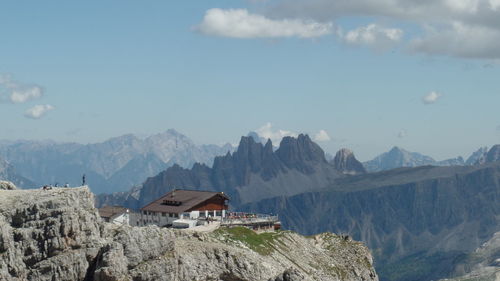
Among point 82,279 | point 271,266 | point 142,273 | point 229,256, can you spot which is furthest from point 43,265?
point 271,266

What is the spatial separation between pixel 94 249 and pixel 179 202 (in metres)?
45.2

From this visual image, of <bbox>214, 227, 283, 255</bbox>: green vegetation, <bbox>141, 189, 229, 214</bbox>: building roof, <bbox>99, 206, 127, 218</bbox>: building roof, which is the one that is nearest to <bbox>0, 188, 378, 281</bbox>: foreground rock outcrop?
<bbox>214, 227, 283, 255</bbox>: green vegetation

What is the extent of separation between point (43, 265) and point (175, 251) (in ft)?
58.6

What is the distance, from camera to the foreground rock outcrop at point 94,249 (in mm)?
94500

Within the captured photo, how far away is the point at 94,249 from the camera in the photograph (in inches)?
3871

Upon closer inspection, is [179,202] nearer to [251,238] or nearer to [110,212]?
[110,212]

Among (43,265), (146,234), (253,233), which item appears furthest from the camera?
(253,233)

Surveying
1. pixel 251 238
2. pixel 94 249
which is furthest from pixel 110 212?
pixel 94 249

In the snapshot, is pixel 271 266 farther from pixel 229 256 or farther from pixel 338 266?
pixel 338 266

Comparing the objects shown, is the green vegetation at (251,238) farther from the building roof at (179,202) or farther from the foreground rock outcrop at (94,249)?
the building roof at (179,202)

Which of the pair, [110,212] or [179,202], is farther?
[110,212]

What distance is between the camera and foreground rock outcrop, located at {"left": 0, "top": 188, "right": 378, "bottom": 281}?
310ft

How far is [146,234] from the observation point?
332 ft

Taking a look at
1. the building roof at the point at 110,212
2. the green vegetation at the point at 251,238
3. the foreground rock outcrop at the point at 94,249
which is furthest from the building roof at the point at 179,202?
the foreground rock outcrop at the point at 94,249
